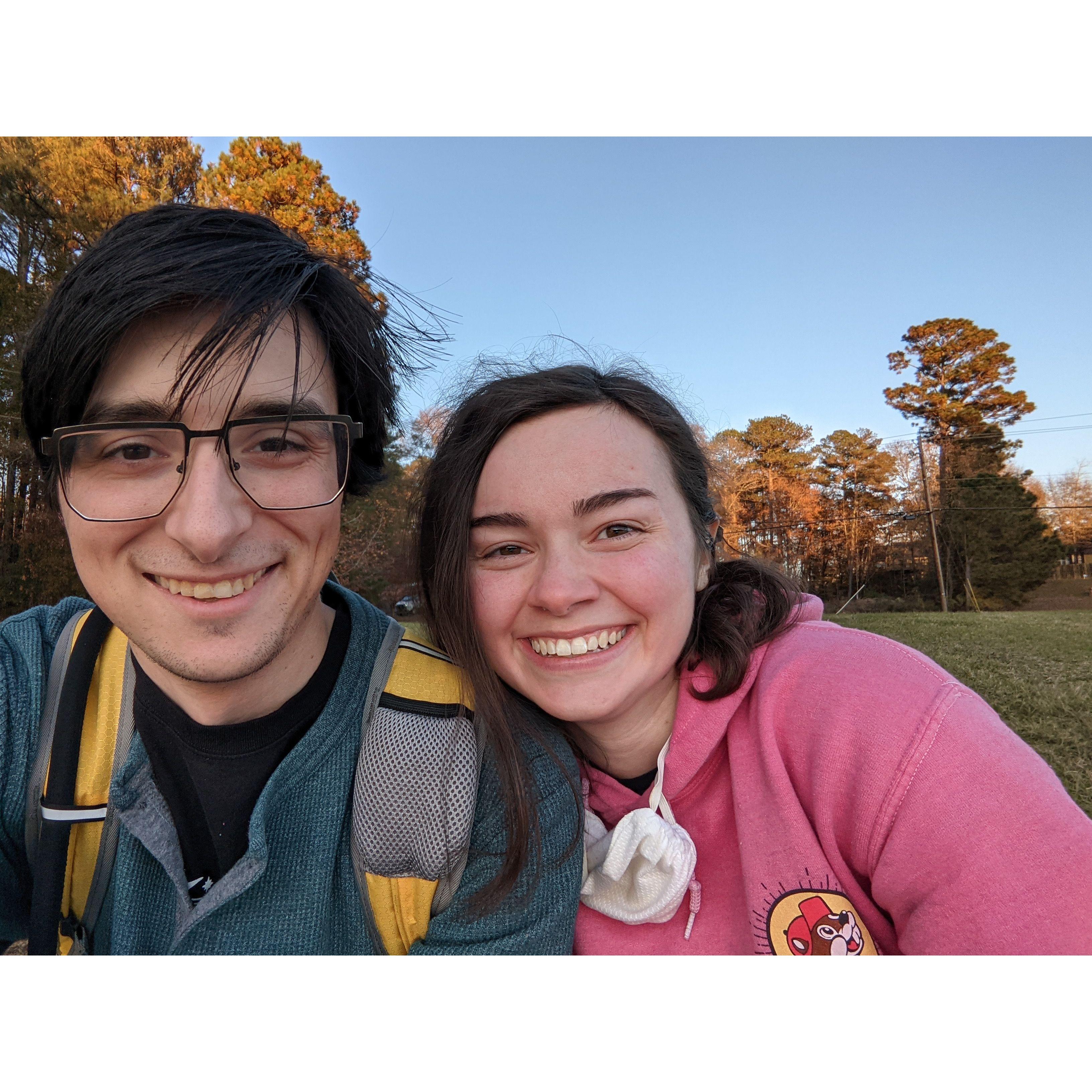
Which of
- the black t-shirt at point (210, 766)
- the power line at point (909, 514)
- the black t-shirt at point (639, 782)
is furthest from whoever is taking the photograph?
the power line at point (909, 514)

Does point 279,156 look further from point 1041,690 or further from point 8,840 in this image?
point 1041,690

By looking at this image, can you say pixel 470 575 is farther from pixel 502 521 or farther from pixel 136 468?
pixel 136 468

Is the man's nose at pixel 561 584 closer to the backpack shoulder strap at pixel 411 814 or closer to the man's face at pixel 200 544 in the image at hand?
the backpack shoulder strap at pixel 411 814

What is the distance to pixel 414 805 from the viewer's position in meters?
1.18

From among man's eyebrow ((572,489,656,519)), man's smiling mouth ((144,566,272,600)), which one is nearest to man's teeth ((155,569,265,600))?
man's smiling mouth ((144,566,272,600))

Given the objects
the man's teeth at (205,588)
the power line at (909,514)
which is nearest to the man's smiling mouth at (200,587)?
the man's teeth at (205,588)

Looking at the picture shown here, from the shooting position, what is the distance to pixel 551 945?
4.12ft

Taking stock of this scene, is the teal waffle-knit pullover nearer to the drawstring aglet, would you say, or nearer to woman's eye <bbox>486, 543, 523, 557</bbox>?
the drawstring aglet

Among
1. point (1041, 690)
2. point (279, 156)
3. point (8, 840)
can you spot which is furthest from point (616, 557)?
point (279, 156)

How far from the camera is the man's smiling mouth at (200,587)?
122cm

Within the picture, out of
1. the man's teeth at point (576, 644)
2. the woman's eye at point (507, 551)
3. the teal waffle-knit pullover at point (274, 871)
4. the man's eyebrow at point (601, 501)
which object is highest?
the man's eyebrow at point (601, 501)

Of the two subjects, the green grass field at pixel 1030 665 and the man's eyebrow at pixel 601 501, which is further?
the green grass field at pixel 1030 665

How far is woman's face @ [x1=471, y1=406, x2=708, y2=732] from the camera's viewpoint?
135cm

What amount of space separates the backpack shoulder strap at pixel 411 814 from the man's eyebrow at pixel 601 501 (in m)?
0.55
